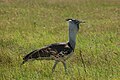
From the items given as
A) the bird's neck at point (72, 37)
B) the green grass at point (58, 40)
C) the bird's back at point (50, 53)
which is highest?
the bird's neck at point (72, 37)

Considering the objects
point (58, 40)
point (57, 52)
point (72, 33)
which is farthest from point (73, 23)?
point (58, 40)

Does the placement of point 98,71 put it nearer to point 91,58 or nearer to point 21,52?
point 91,58

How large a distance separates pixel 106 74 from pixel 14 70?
1572 millimetres

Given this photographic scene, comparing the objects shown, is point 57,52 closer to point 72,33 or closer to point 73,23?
point 72,33

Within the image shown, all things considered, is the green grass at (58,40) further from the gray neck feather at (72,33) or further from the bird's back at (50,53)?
the gray neck feather at (72,33)

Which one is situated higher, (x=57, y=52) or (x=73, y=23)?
(x=73, y=23)

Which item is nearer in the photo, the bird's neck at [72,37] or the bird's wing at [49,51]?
the bird's wing at [49,51]

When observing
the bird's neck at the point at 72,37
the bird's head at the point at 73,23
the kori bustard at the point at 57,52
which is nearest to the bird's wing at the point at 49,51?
the kori bustard at the point at 57,52

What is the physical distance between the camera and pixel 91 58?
8.80 metres

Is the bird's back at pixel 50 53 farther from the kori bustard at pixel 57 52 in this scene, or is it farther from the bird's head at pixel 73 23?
the bird's head at pixel 73 23

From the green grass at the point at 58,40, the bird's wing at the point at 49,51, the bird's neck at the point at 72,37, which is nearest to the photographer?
the bird's wing at the point at 49,51

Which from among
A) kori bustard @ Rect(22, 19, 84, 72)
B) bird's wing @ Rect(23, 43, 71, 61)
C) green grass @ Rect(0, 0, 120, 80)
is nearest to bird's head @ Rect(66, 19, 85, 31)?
kori bustard @ Rect(22, 19, 84, 72)

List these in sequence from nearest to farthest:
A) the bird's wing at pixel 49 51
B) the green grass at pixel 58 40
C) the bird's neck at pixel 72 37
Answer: the bird's wing at pixel 49 51 < the green grass at pixel 58 40 < the bird's neck at pixel 72 37

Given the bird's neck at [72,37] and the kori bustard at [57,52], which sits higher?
the bird's neck at [72,37]
